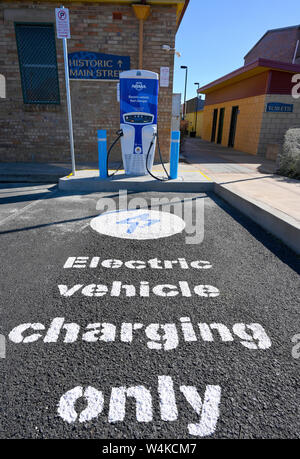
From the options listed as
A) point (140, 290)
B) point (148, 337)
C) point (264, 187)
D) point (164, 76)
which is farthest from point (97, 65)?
point (148, 337)

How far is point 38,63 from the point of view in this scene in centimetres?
893

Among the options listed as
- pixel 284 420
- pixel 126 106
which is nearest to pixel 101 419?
pixel 284 420

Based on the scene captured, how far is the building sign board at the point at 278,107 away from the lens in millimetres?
13336

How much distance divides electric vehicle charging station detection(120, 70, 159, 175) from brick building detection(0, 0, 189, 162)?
2.12 meters

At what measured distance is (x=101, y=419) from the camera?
1.46 meters

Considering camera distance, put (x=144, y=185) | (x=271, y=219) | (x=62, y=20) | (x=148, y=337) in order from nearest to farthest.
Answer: (x=148, y=337) → (x=271, y=219) → (x=62, y=20) → (x=144, y=185)

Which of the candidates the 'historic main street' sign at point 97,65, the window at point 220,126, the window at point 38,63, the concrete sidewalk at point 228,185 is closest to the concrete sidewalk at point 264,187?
the concrete sidewalk at point 228,185

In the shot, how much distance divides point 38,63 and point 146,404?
10258 mm

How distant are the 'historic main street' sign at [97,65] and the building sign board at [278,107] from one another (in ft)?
26.0

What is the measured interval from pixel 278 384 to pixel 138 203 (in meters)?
4.27

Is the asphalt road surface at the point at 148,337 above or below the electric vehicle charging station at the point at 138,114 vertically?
below

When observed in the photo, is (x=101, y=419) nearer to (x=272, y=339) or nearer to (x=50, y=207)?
(x=272, y=339)

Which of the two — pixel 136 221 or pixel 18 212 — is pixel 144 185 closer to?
pixel 136 221

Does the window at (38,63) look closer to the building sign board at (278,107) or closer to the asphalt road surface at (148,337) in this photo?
the asphalt road surface at (148,337)
